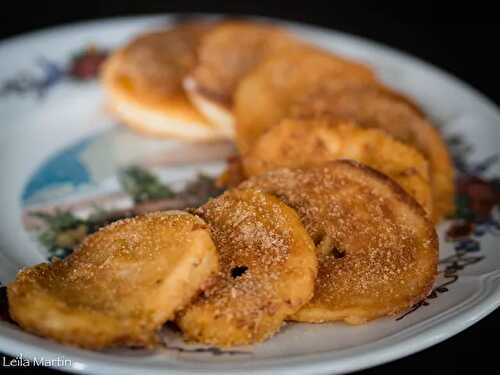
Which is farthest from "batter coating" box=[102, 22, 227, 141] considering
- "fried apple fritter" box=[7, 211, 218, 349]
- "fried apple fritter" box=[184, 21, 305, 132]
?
"fried apple fritter" box=[7, 211, 218, 349]

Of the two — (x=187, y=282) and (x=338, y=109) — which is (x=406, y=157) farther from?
(x=187, y=282)

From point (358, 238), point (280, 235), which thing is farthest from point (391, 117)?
point (280, 235)

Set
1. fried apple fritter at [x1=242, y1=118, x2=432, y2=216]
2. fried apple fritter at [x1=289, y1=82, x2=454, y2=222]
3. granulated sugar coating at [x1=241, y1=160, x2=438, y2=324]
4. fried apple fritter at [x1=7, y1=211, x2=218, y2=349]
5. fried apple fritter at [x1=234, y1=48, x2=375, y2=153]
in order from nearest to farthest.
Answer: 1. fried apple fritter at [x1=7, y1=211, x2=218, y2=349]
2. granulated sugar coating at [x1=241, y1=160, x2=438, y2=324]
3. fried apple fritter at [x1=242, y1=118, x2=432, y2=216]
4. fried apple fritter at [x1=289, y1=82, x2=454, y2=222]
5. fried apple fritter at [x1=234, y1=48, x2=375, y2=153]

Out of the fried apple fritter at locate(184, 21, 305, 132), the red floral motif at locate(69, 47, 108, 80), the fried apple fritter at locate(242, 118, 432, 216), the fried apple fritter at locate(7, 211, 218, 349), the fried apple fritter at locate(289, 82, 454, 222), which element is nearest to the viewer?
the fried apple fritter at locate(7, 211, 218, 349)

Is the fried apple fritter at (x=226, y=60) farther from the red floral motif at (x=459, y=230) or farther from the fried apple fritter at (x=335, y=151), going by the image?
the red floral motif at (x=459, y=230)

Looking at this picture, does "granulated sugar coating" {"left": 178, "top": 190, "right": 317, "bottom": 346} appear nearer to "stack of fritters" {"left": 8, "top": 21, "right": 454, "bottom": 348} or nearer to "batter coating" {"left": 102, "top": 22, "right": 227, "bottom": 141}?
"stack of fritters" {"left": 8, "top": 21, "right": 454, "bottom": 348}

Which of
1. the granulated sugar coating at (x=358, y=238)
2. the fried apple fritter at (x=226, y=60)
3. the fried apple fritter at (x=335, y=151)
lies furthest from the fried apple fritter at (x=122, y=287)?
the fried apple fritter at (x=226, y=60)
